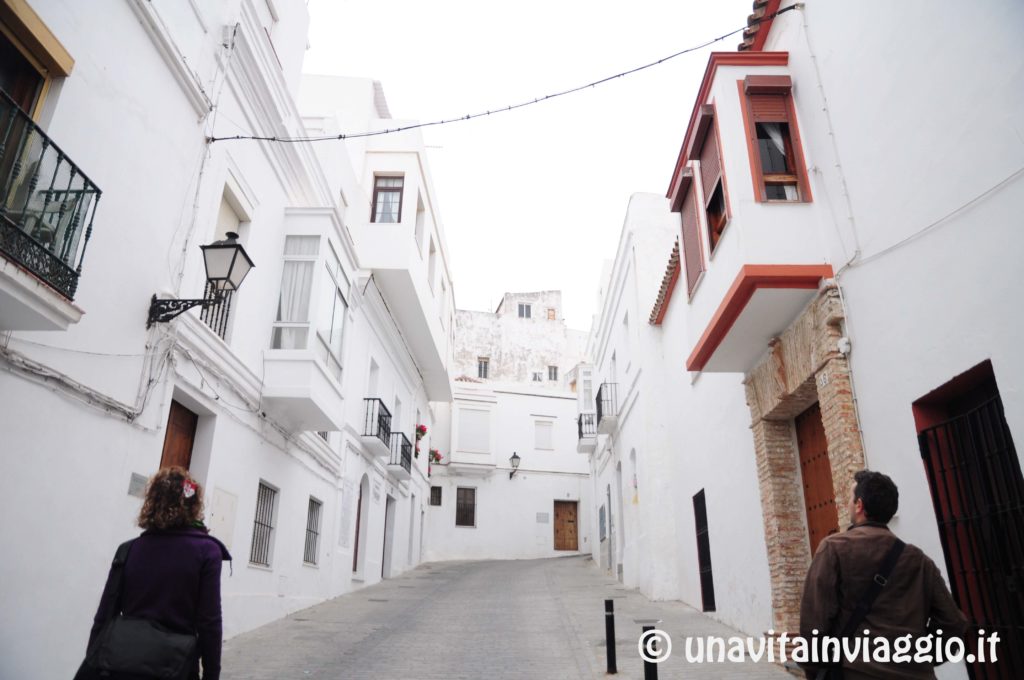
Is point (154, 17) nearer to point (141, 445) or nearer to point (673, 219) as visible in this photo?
point (141, 445)

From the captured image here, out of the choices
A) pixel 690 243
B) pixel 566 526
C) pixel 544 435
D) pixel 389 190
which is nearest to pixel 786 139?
pixel 690 243

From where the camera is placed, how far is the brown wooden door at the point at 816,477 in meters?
6.86

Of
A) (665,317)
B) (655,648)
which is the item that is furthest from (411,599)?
(655,648)

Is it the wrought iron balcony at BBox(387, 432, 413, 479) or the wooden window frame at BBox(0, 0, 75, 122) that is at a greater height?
the wooden window frame at BBox(0, 0, 75, 122)

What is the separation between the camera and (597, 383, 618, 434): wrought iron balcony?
17.3 m

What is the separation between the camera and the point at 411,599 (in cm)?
1270

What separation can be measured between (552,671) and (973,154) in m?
5.53

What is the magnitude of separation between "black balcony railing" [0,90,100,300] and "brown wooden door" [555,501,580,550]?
2644 cm

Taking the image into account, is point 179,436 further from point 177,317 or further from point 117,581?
point 117,581

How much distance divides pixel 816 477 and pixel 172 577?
625 cm

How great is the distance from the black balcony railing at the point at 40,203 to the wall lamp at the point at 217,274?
4.60 ft

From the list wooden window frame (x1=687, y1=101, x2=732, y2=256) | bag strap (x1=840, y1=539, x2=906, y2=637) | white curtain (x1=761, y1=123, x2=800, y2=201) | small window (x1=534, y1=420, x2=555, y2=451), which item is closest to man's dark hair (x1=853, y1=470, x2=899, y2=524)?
bag strap (x1=840, y1=539, x2=906, y2=637)

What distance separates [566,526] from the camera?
29688 mm

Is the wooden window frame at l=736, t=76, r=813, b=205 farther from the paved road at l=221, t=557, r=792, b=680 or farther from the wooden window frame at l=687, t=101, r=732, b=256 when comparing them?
the paved road at l=221, t=557, r=792, b=680
